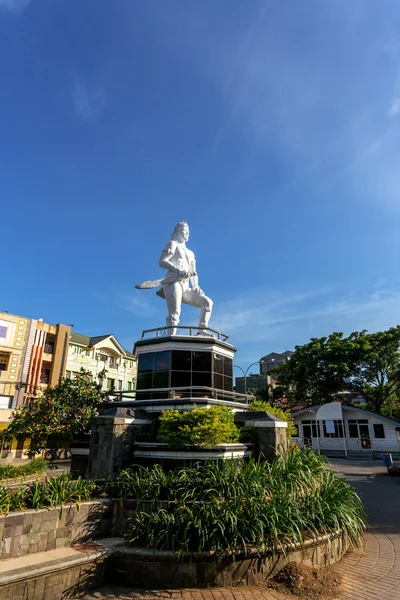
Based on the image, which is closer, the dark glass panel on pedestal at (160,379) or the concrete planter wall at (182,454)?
the concrete planter wall at (182,454)

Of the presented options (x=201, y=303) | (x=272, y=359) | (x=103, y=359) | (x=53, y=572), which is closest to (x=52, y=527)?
(x=53, y=572)

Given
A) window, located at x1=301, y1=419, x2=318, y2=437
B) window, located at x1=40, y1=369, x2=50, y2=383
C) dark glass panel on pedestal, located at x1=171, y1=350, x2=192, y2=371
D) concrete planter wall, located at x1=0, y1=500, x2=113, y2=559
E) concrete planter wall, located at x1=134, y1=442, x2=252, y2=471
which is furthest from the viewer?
window, located at x1=40, y1=369, x2=50, y2=383

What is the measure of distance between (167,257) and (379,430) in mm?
27464

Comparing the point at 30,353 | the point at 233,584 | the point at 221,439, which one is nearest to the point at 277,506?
the point at 233,584

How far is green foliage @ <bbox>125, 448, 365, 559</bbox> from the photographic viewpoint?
675 cm

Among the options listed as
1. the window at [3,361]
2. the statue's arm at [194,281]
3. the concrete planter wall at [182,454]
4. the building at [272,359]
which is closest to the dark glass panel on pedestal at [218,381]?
the statue's arm at [194,281]

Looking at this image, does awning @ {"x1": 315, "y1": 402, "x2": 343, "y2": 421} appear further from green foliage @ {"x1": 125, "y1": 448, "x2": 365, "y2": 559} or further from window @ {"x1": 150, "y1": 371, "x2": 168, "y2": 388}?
green foliage @ {"x1": 125, "y1": 448, "x2": 365, "y2": 559}

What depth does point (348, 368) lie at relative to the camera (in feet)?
114

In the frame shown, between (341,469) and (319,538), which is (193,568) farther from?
(341,469)

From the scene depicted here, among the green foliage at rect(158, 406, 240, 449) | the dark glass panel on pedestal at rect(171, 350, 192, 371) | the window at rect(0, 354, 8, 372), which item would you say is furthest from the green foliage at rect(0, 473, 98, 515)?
the window at rect(0, 354, 8, 372)

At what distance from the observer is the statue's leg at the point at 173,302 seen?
1435 cm

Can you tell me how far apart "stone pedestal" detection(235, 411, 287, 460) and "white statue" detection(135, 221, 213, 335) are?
4441mm

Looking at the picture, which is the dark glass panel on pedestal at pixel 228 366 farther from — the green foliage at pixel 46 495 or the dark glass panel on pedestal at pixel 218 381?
the green foliage at pixel 46 495

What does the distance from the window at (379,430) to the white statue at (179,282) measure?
25.4 m
